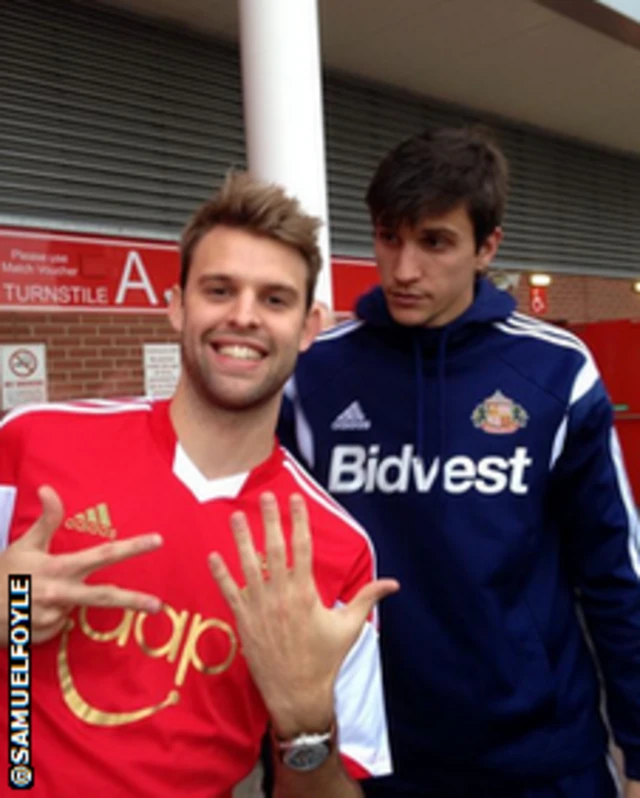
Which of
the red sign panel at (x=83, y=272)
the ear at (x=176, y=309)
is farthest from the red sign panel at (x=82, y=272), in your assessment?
the ear at (x=176, y=309)

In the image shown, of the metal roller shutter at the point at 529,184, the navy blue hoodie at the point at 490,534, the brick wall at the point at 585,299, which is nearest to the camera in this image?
the navy blue hoodie at the point at 490,534

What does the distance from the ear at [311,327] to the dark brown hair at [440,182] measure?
25 centimetres

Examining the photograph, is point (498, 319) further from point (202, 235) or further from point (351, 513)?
point (202, 235)

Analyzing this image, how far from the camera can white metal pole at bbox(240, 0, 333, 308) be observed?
3.59 meters

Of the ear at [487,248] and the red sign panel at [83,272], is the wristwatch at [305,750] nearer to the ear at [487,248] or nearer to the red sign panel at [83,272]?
the ear at [487,248]

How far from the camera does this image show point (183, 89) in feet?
19.3

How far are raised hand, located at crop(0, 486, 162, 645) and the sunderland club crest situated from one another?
81cm

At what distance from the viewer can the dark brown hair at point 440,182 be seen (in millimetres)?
1704

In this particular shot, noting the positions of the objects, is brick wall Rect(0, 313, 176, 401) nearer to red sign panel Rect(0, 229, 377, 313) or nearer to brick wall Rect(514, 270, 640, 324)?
red sign panel Rect(0, 229, 377, 313)

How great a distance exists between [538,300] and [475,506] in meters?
7.36

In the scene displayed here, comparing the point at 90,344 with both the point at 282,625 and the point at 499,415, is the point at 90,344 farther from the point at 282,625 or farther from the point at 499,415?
the point at 282,625

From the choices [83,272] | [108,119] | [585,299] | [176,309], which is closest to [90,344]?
[83,272]

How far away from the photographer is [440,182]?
5.59 feet

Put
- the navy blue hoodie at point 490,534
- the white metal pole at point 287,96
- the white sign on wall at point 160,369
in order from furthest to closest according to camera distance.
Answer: the white sign on wall at point 160,369 → the white metal pole at point 287,96 → the navy blue hoodie at point 490,534
